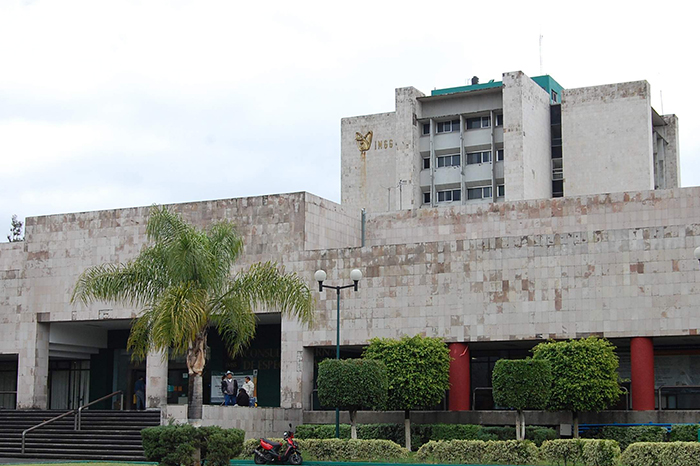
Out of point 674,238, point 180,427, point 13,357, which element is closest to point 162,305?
point 180,427

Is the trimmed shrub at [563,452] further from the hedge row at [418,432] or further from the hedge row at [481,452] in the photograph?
the hedge row at [418,432]

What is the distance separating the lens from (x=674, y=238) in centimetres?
3281

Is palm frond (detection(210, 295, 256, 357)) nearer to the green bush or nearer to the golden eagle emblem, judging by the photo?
the green bush

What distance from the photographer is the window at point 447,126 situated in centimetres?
7656

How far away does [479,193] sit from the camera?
76438 mm

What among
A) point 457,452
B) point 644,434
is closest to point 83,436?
point 457,452

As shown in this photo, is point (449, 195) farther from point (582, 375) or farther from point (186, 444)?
point (186, 444)

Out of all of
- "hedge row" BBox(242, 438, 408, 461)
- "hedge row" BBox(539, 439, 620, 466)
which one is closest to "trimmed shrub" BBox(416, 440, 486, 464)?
"hedge row" BBox(242, 438, 408, 461)

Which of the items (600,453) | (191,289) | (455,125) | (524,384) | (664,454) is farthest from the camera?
(455,125)

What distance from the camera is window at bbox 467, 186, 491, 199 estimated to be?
75731 millimetres

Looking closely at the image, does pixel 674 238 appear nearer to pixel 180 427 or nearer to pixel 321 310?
pixel 321 310

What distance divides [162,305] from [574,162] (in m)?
49.9

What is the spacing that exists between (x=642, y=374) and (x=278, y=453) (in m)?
12.7

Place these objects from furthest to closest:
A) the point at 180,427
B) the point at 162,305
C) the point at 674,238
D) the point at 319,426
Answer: the point at 319,426
the point at 674,238
the point at 162,305
the point at 180,427
